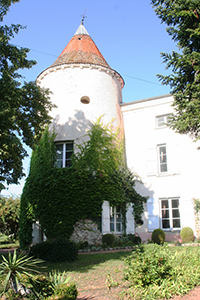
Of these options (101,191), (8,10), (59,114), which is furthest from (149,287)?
(59,114)

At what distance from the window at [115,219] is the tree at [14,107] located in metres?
6.20

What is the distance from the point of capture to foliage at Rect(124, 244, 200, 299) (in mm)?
5602

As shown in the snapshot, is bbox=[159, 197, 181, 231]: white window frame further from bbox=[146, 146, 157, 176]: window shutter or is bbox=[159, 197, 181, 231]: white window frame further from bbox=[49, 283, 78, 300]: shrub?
bbox=[49, 283, 78, 300]: shrub

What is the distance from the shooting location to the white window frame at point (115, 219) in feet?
47.8

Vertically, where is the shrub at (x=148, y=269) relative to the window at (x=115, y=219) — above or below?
below

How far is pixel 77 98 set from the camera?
15945 mm

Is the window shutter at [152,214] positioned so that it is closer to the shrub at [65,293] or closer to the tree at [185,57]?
the tree at [185,57]

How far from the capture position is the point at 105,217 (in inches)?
550

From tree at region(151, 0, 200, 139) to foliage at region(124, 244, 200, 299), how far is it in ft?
12.8

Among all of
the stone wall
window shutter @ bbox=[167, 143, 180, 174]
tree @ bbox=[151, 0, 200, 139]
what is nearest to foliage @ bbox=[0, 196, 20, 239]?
the stone wall

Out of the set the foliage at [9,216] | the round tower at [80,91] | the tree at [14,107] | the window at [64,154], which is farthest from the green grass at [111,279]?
the foliage at [9,216]

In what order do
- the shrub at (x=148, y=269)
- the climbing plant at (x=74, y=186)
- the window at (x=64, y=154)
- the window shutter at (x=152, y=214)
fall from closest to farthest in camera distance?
the shrub at (x=148, y=269) → the climbing plant at (x=74, y=186) → the window at (x=64, y=154) → the window shutter at (x=152, y=214)

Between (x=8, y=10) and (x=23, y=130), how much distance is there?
14.4 feet

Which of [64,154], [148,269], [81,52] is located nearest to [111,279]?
[148,269]
